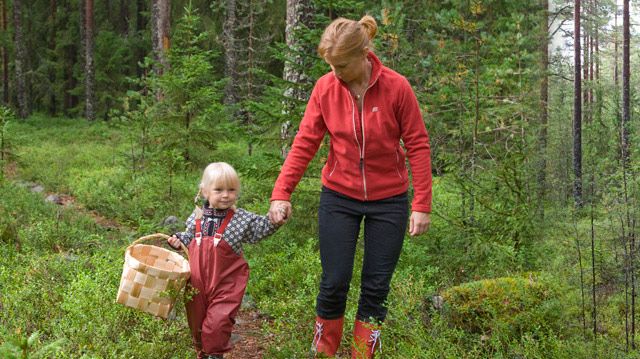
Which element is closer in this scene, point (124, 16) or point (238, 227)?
point (238, 227)

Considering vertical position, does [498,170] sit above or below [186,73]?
below

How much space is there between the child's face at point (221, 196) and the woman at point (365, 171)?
348 millimetres

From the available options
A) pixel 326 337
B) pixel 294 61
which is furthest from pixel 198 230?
pixel 294 61

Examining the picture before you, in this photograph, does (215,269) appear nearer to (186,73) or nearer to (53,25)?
(186,73)

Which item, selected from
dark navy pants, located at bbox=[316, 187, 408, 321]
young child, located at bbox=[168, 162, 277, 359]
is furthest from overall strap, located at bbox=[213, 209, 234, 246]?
dark navy pants, located at bbox=[316, 187, 408, 321]

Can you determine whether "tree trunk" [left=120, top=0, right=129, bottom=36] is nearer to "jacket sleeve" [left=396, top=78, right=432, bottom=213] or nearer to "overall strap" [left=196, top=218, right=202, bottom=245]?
"overall strap" [left=196, top=218, right=202, bottom=245]

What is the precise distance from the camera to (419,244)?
6574 millimetres

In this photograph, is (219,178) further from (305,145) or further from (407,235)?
→ (407,235)

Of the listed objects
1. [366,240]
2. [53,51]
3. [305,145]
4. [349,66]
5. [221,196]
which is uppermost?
[53,51]

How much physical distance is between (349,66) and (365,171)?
0.65 meters

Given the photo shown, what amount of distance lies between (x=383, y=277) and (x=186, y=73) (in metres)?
7.14

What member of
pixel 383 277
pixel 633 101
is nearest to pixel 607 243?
pixel 383 277

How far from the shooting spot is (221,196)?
3.97m

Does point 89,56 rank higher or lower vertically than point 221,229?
higher
